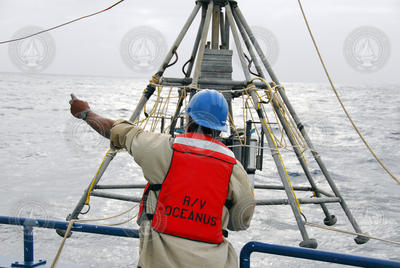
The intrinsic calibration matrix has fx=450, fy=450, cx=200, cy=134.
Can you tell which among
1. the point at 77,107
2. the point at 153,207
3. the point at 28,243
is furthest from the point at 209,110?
the point at 28,243

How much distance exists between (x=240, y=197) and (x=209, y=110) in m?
0.59

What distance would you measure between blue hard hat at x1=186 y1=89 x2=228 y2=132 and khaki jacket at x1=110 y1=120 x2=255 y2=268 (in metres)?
0.25

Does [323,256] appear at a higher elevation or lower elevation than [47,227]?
higher

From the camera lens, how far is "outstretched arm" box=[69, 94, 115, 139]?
3.06 meters

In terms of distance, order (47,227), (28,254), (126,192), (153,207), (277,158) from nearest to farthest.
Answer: (153,207)
(47,227)
(28,254)
(277,158)
(126,192)

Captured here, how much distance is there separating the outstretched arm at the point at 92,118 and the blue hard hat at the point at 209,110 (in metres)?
0.58

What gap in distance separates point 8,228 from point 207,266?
31.5ft

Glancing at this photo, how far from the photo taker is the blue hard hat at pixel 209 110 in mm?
2854

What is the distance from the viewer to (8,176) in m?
18.1

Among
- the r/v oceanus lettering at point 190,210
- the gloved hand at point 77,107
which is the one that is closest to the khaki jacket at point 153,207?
the r/v oceanus lettering at point 190,210

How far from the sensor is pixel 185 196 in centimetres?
264

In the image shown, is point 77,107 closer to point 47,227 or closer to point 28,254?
point 47,227

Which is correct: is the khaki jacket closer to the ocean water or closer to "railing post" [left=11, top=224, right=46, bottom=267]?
"railing post" [left=11, top=224, right=46, bottom=267]

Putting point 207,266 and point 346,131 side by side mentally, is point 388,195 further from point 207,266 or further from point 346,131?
point 346,131
